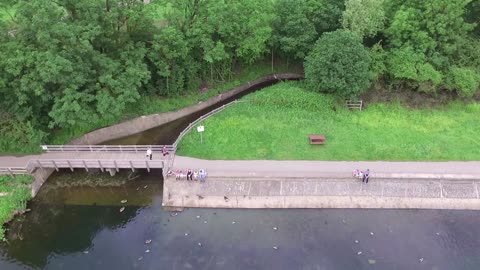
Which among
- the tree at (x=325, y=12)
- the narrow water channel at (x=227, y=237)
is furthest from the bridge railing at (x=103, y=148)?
the tree at (x=325, y=12)

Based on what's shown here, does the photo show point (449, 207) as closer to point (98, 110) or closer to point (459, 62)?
point (459, 62)

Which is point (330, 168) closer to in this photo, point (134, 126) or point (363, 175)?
point (363, 175)

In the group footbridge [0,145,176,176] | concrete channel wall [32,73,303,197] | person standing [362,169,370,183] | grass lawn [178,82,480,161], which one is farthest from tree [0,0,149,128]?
person standing [362,169,370,183]

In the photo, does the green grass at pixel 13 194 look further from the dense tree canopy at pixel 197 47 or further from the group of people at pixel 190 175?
the group of people at pixel 190 175

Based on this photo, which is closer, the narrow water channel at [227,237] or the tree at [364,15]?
the narrow water channel at [227,237]

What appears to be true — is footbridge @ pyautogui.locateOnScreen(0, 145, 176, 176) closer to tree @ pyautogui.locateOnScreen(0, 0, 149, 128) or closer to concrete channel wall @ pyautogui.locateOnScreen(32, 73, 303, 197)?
concrete channel wall @ pyautogui.locateOnScreen(32, 73, 303, 197)

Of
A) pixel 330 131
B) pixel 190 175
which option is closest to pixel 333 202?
pixel 330 131
